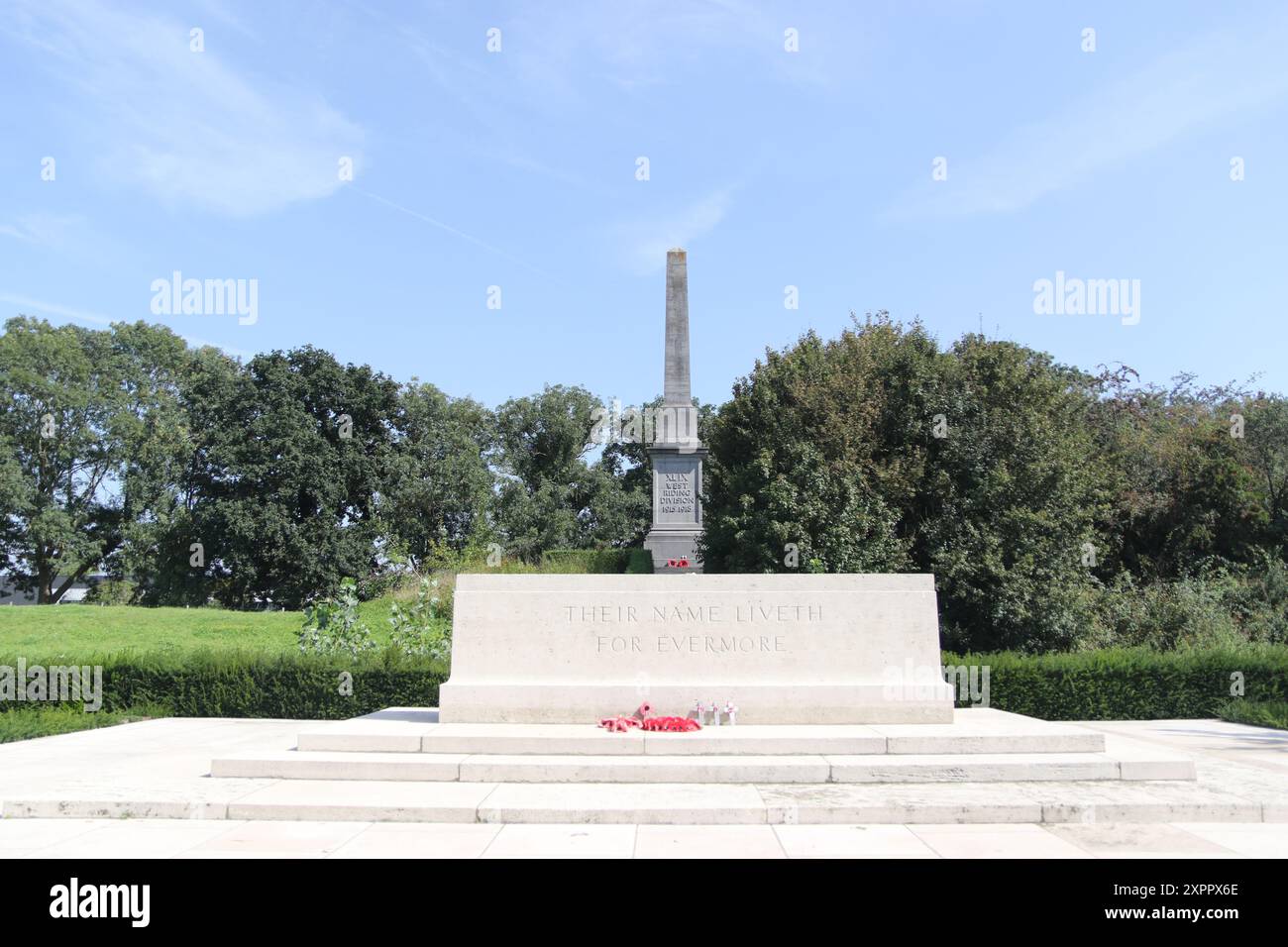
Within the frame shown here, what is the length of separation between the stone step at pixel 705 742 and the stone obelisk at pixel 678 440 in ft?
62.1

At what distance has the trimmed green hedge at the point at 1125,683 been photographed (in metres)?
14.1

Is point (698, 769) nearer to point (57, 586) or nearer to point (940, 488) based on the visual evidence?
point (940, 488)

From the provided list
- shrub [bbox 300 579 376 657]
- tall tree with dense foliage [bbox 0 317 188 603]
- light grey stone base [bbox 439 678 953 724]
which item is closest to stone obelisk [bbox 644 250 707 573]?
shrub [bbox 300 579 376 657]

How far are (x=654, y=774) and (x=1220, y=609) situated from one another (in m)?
17.6

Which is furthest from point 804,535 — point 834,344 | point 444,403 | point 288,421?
point 444,403

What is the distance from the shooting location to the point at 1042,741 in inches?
372

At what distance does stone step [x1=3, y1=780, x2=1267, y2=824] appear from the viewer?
7.45m

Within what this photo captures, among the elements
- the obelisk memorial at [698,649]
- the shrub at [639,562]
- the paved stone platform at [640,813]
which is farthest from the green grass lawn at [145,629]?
the paved stone platform at [640,813]

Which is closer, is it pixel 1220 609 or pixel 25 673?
pixel 25 673

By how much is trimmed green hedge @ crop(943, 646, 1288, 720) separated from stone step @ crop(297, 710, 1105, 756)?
445cm

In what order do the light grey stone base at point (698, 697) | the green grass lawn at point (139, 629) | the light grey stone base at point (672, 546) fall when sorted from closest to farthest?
the light grey stone base at point (698, 697), the green grass lawn at point (139, 629), the light grey stone base at point (672, 546)

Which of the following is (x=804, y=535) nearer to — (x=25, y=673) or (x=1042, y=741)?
(x=1042, y=741)

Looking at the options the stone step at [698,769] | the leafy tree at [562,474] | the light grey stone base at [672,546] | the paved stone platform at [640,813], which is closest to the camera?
the paved stone platform at [640,813]

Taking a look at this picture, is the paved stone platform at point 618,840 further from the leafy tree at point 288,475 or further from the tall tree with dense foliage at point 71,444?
the tall tree with dense foliage at point 71,444
